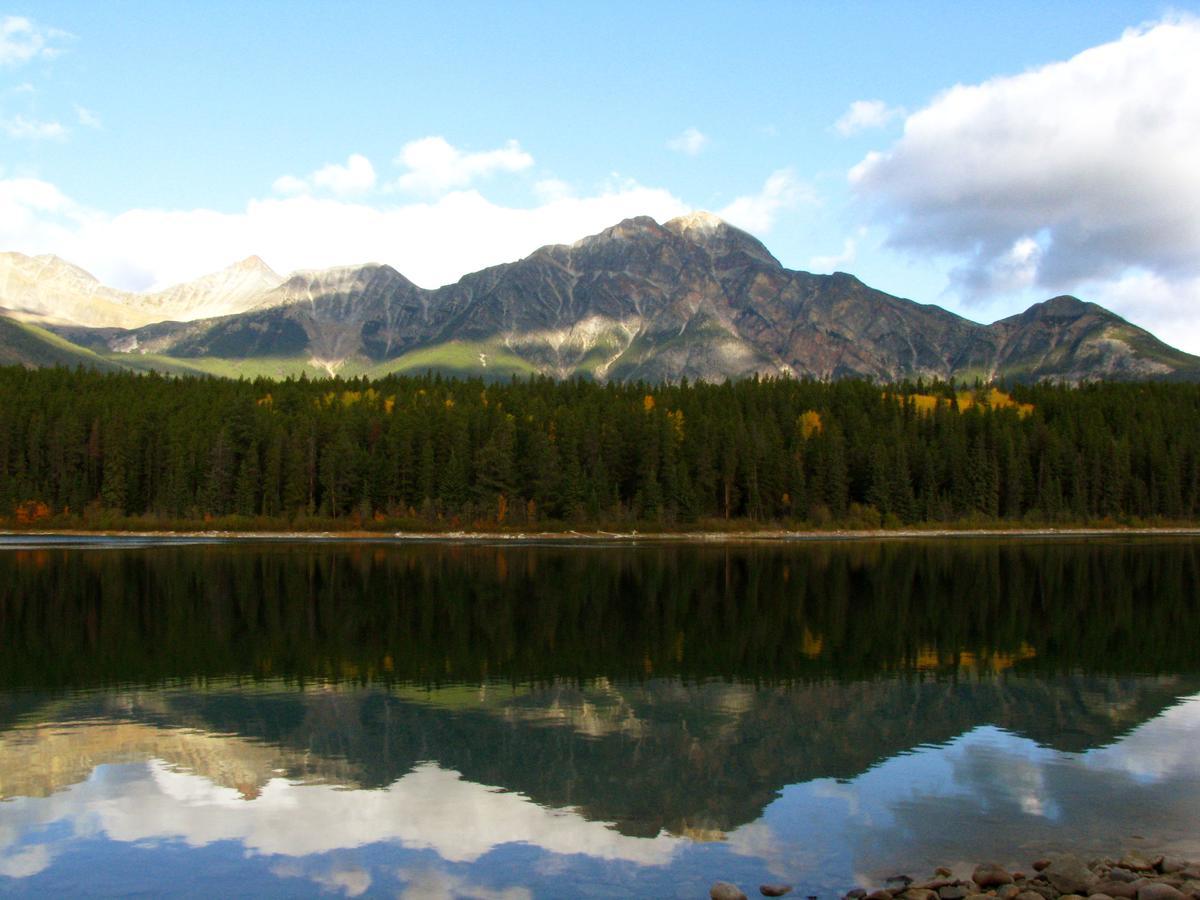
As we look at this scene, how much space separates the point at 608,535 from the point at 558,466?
13.0 meters

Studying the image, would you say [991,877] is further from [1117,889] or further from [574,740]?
[574,740]

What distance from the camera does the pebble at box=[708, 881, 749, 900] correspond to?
54.6 ft

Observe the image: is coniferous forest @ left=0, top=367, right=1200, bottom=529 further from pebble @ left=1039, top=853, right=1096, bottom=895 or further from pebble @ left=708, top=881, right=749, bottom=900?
pebble @ left=708, top=881, right=749, bottom=900

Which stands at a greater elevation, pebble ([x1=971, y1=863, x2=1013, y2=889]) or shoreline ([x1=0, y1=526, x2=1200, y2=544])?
pebble ([x1=971, y1=863, x2=1013, y2=889])

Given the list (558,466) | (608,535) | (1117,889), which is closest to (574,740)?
(1117,889)

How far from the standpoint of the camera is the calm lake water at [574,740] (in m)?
19.1

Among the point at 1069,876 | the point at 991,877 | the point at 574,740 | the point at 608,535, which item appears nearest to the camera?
the point at 1069,876

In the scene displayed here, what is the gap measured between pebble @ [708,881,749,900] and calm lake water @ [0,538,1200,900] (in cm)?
62

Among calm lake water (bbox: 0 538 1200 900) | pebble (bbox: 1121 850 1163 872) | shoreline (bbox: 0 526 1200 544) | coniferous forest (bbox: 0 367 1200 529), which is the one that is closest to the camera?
pebble (bbox: 1121 850 1163 872)

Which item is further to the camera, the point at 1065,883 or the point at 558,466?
the point at 558,466

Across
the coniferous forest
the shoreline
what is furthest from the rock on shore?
the coniferous forest

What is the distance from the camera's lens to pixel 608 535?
445ft

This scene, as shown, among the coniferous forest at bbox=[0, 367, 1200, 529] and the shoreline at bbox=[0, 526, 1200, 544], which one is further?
the coniferous forest at bbox=[0, 367, 1200, 529]

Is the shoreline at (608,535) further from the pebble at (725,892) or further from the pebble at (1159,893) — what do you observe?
the pebble at (1159,893)
